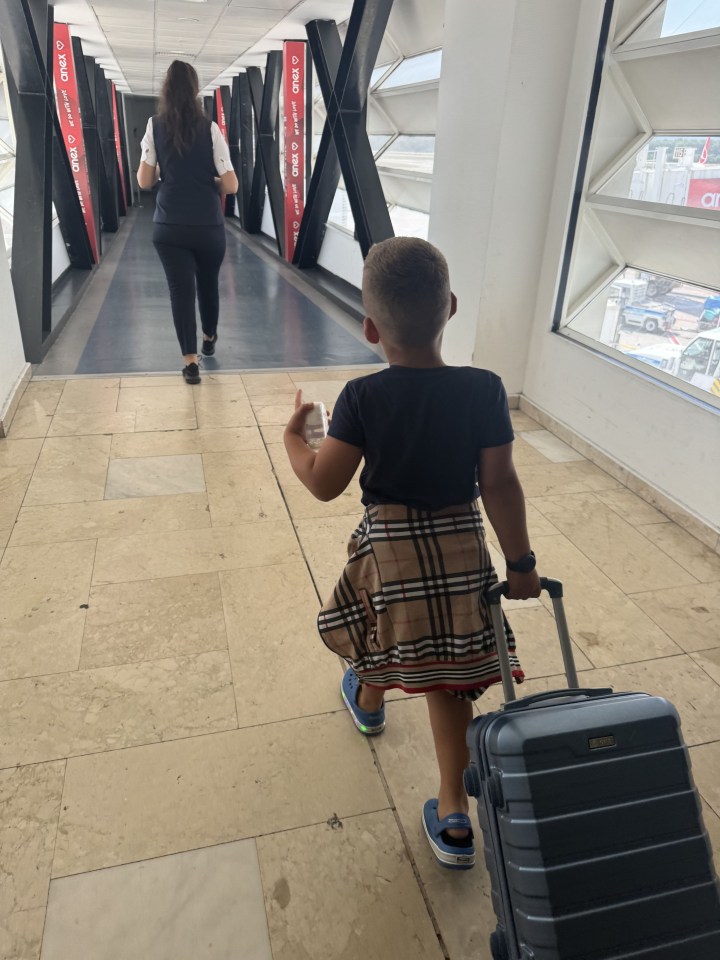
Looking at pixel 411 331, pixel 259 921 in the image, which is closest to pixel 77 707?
pixel 259 921

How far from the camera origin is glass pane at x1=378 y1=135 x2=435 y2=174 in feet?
21.5

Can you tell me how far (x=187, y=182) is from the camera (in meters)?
3.80

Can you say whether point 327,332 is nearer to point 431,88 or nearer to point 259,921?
point 431,88

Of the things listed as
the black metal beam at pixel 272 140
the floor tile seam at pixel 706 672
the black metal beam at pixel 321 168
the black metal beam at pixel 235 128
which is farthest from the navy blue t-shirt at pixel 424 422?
the black metal beam at pixel 235 128

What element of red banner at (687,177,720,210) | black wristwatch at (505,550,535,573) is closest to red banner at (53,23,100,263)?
red banner at (687,177,720,210)

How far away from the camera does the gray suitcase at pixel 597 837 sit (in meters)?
0.96

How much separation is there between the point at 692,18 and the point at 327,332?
341cm

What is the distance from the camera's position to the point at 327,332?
19.1 feet

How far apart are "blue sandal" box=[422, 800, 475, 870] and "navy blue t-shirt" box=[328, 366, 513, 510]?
0.71m

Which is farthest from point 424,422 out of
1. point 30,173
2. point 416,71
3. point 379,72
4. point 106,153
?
point 106,153

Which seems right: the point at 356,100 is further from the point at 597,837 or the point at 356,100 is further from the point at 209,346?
the point at 597,837

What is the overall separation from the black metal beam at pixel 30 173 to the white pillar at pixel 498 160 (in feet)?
8.45

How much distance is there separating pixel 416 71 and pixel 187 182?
3.67 metres

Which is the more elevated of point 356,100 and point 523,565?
point 356,100
